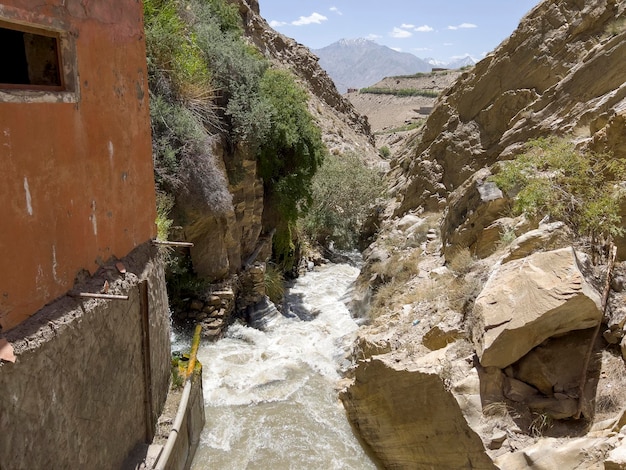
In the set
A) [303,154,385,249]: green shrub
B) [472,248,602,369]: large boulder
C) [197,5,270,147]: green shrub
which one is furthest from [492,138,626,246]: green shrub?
[303,154,385,249]: green shrub

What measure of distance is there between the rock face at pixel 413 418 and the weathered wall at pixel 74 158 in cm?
363

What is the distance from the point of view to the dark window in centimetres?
356

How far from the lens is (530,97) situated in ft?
36.3

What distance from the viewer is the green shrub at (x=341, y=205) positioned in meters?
18.1

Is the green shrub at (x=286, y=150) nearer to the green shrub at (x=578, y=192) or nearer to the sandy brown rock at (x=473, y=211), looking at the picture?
the sandy brown rock at (x=473, y=211)

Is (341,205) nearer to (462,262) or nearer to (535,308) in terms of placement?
(462,262)

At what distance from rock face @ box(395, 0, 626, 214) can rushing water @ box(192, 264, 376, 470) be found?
17.3 ft

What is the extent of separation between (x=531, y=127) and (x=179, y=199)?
301 inches

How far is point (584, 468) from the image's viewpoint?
370 cm

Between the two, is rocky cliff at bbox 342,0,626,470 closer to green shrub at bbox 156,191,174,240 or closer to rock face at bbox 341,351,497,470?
rock face at bbox 341,351,497,470

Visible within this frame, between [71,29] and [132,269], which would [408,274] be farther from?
[71,29]

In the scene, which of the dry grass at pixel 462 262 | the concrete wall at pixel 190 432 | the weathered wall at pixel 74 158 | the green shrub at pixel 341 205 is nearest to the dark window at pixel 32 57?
the weathered wall at pixel 74 158

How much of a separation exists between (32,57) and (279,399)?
255 inches

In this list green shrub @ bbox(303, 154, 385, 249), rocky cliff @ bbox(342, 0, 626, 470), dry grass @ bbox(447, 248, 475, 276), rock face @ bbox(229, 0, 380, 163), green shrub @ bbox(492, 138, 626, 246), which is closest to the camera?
rocky cliff @ bbox(342, 0, 626, 470)
